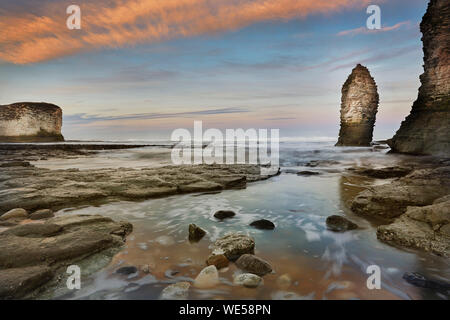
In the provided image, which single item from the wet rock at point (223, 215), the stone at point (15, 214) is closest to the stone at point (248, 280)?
the wet rock at point (223, 215)

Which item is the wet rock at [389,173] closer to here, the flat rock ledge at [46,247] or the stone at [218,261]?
the stone at [218,261]

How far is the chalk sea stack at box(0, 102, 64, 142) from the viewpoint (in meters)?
60.8

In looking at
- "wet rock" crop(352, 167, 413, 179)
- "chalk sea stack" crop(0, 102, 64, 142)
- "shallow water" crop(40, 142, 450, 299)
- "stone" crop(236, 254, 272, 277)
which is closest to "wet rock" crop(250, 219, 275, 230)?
"shallow water" crop(40, 142, 450, 299)

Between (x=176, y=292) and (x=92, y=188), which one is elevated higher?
(x=92, y=188)

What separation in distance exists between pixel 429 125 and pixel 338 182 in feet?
38.6

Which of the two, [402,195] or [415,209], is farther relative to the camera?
[402,195]

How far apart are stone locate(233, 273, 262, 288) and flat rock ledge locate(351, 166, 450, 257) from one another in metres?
2.07

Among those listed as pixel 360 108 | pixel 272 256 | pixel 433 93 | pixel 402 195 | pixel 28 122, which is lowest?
pixel 272 256

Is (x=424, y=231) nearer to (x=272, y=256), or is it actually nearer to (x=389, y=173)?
(x=272, y=256)

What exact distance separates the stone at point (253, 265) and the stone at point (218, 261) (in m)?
0.14

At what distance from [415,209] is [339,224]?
1135 millimetres

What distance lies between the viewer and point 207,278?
7.21ft

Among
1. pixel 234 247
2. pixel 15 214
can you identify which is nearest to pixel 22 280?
pixel 234 247
